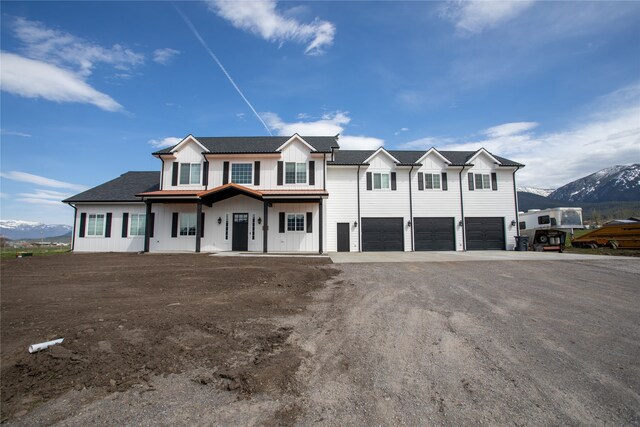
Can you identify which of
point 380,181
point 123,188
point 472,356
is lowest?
point 472,356

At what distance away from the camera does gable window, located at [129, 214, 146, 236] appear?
2081 cm

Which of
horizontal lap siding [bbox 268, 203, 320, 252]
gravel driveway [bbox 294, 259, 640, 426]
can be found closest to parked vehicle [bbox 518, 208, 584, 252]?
gravel driveway [bbox 294, 259, 640, 426]

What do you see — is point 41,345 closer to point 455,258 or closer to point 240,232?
point 240,232

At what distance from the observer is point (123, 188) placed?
22375 millimetres

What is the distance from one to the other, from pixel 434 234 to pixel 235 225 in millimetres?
14795

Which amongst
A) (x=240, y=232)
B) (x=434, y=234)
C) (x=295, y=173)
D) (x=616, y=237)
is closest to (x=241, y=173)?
(x=295, y=173)

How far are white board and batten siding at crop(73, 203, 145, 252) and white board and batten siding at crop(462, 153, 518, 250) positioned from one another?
80.4 ft

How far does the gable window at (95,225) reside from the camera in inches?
819

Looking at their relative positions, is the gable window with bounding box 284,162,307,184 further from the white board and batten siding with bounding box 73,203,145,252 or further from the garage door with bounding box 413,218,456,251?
the white board and batten siding with bounding box 73,203,145,252

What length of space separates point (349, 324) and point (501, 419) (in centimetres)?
295

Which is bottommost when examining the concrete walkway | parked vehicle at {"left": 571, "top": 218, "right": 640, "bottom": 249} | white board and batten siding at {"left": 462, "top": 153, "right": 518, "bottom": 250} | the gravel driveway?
the gravel driveway

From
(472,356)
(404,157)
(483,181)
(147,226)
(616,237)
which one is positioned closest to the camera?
(472,356)

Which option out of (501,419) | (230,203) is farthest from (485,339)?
(230,203)

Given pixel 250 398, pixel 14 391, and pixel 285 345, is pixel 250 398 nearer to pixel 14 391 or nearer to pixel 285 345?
pixel 285 345
